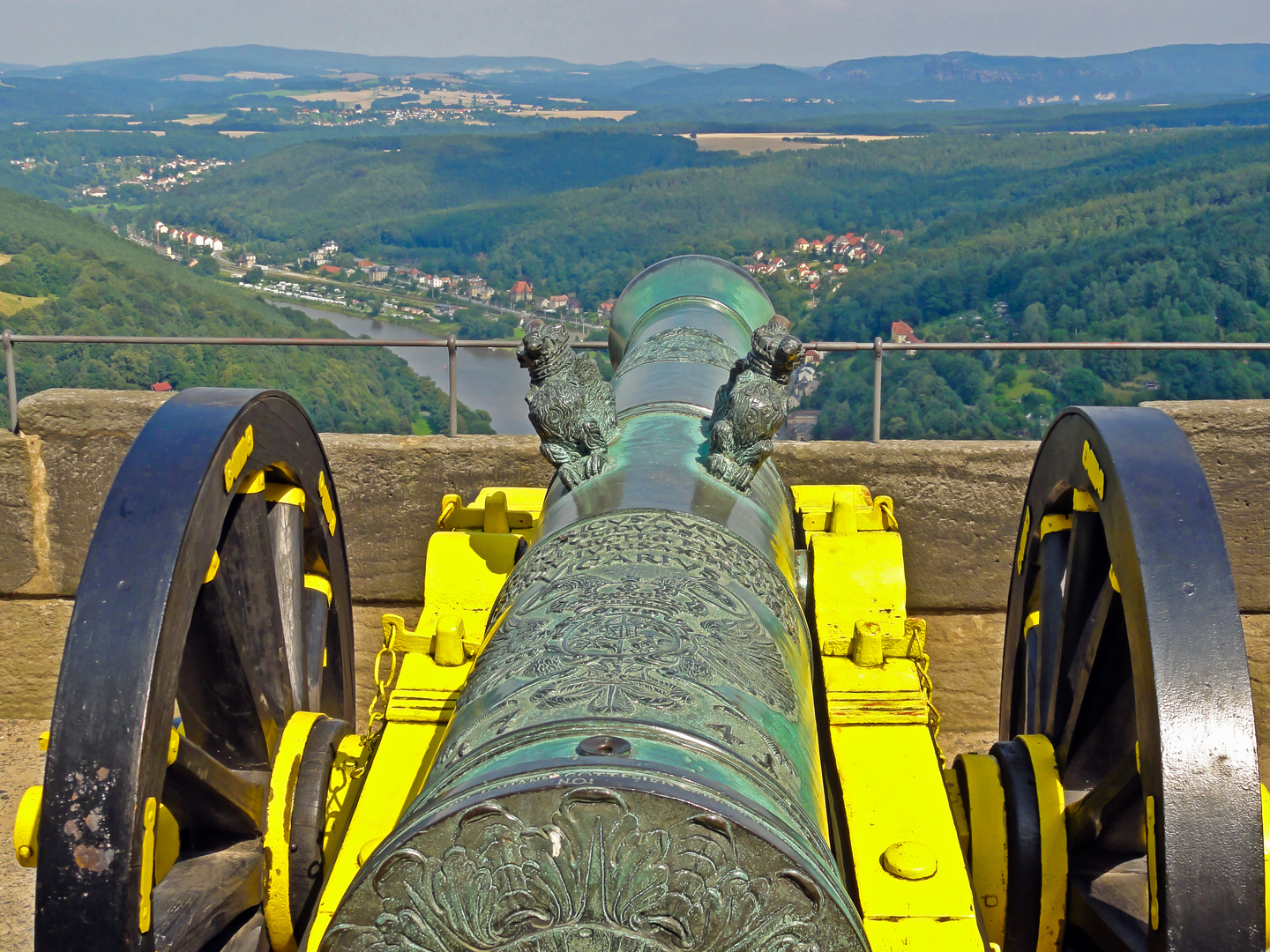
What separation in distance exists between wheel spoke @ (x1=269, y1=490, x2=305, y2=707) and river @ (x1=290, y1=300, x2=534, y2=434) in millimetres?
2250

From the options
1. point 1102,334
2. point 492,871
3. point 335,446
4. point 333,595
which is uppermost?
point 1102,334

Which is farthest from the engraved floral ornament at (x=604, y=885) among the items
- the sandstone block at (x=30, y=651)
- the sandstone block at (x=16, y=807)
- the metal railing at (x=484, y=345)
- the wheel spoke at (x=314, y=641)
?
the sandstone block at (x=30, y=651)

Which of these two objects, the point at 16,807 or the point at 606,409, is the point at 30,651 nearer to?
the point at 16,807

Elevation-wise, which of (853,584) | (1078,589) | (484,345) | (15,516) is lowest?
(1078,589)

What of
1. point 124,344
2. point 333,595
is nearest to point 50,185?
point 124,344

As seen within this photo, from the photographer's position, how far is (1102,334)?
7707 mm

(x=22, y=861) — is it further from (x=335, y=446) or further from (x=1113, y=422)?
(x=335, y=446)

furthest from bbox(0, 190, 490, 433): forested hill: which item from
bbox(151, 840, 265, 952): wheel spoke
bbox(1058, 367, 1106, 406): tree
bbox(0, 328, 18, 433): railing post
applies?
bbox(1058, 367, 1106, 406): tree

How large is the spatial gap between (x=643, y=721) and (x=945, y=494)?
3849mm

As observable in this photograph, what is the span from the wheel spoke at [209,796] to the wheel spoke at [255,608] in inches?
7.1

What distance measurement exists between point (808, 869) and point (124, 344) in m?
5.30

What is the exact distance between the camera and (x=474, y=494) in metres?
5.39

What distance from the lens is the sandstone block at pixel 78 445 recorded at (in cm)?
521

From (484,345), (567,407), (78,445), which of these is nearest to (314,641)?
(567,407)
